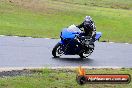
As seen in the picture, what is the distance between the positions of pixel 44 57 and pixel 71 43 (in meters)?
1.30

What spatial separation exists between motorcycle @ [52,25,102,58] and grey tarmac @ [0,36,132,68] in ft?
0.83

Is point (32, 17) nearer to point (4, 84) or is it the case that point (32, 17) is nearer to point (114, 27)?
point (114, 27)

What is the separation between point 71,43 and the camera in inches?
714

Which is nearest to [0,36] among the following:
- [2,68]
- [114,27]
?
[2,68]

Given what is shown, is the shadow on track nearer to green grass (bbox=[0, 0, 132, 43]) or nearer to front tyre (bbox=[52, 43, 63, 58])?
front tyre (bbox=[52, 43, 63, 58])

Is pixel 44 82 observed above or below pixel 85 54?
above

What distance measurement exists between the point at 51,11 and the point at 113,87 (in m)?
33.4

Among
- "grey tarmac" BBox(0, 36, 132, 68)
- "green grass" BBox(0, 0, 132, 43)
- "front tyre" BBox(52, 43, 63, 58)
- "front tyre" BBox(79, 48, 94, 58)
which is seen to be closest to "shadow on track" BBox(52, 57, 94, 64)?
"grey tarmac" BBox(0, 36, 132, 68)

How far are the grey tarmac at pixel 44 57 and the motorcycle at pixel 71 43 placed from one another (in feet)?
0.83

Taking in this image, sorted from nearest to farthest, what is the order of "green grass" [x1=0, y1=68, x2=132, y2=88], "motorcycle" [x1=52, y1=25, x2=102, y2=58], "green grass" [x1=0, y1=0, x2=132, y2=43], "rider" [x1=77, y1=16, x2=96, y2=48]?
"green grass" [x1=0, y1=68, x2=132, y2=88], "motorcycle" [x1=52, y1=25, x2=102, y2=58], "rider" [x1=77, y1=16, x2=96, y2=48], "green grass" [x1=0, y1=0, x2=132, y2=43]

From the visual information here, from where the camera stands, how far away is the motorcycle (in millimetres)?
17922

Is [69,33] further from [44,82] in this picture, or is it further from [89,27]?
[44,82]

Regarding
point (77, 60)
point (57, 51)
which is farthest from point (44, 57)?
point (77, 60)

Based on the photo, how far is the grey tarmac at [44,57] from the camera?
633 inches
